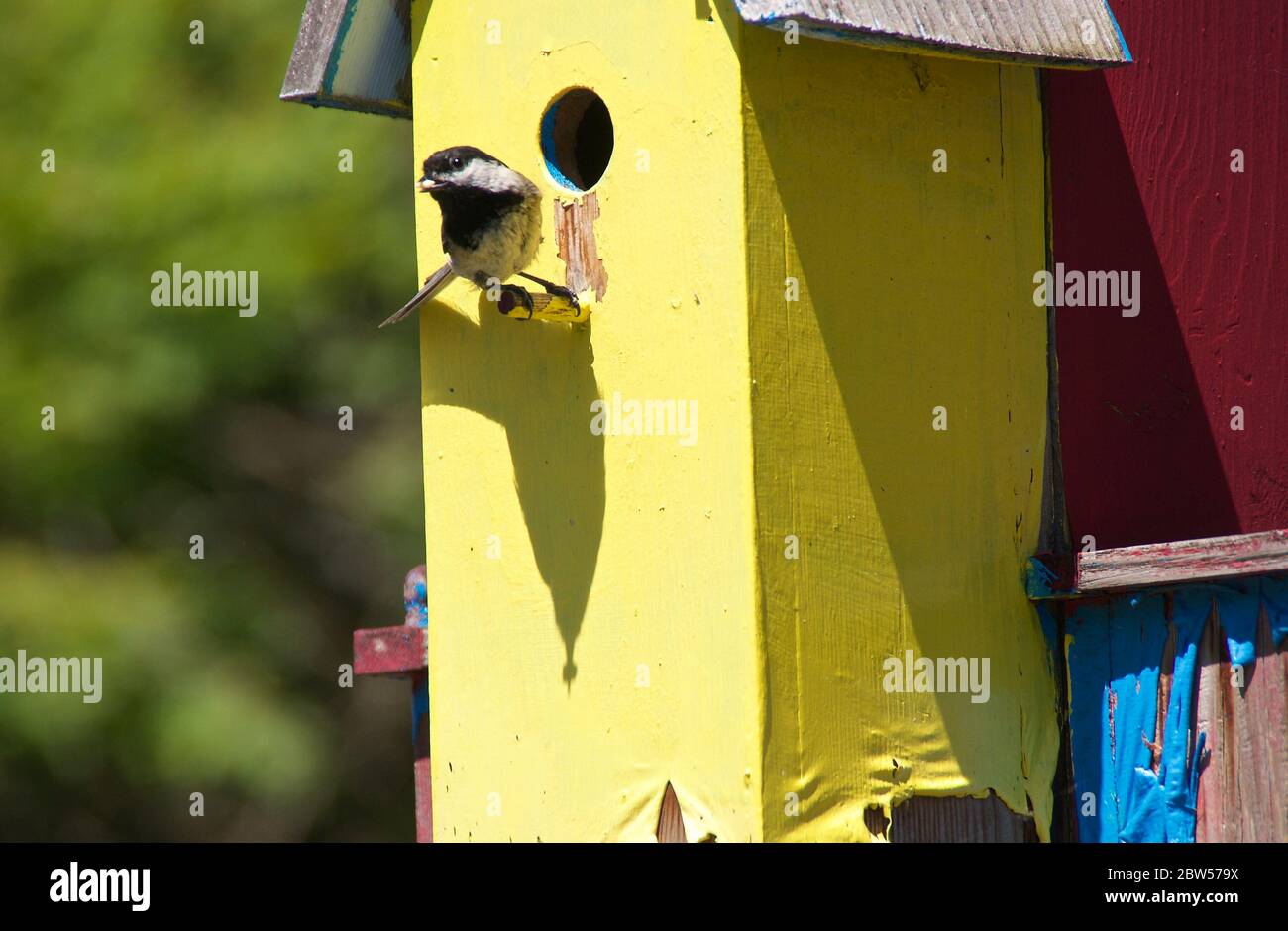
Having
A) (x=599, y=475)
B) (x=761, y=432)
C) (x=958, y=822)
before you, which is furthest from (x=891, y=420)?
(x=958, y=822)

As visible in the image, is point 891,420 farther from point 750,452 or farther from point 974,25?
point 974,25

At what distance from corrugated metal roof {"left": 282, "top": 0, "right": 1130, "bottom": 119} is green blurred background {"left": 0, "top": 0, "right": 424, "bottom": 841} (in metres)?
5.43

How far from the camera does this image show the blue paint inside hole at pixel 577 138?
13.6 feet

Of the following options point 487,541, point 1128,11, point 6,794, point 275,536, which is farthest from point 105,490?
point 1128,11

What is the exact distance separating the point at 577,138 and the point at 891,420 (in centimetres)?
97

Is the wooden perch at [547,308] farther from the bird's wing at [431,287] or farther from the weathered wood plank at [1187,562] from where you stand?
the weathered wood plank at [1187,562]

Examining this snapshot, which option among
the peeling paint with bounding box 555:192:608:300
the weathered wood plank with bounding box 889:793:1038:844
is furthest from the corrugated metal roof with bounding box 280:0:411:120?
the weathered wood plank with bounding box 889:793:1038:844

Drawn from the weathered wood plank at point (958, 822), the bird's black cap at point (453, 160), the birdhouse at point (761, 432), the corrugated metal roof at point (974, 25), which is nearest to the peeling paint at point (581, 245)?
the birdhouse at point (761, 432)

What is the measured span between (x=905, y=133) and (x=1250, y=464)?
3.66 feet

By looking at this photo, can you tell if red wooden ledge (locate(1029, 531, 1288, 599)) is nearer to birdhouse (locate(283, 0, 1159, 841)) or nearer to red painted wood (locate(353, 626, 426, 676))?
birdhouse (locate(283, 0, 1159, 841))

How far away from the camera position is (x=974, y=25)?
3822 mm

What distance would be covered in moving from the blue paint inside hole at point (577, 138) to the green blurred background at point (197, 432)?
5.75m

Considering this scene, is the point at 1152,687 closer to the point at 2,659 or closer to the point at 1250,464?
the point at 1250,464

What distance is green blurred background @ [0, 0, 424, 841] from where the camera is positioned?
10.0m
